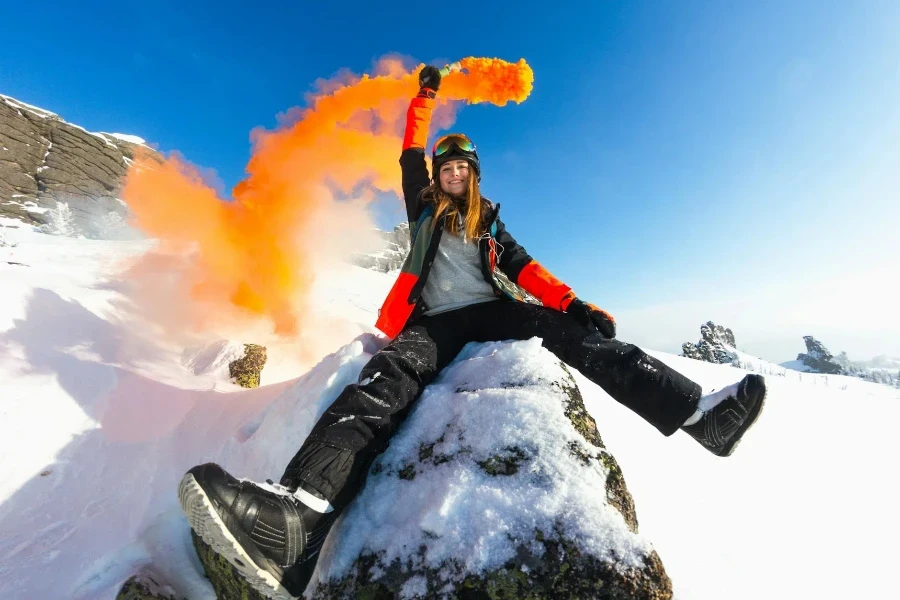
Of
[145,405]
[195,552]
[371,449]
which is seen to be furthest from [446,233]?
[145,405]

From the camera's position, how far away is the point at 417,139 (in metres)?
4.19

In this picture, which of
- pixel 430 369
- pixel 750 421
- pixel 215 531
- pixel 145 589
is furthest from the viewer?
pixel 430 369

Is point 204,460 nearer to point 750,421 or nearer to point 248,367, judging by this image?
point 248,367

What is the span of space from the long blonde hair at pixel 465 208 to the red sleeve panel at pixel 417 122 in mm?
694

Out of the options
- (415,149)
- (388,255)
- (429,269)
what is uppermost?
(388,255)

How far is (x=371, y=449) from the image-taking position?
2145 mm

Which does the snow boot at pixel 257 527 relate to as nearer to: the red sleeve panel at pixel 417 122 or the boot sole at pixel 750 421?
the boot sole at pixel 750 421

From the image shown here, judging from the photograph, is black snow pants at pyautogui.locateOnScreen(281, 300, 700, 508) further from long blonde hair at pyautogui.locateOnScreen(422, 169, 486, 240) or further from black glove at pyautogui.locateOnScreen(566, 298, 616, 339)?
long blonde hair at pyautogui.locateOnScreen(422, 169, 486, 240)

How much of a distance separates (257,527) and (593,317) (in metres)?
2.58

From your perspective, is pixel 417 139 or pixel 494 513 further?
pixel 417 139

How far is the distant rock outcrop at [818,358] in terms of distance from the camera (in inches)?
3214

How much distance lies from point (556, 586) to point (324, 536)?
3.53ft

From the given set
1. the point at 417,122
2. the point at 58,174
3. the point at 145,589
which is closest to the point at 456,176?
the point at 417,122

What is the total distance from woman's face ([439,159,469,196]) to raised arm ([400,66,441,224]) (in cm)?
33
